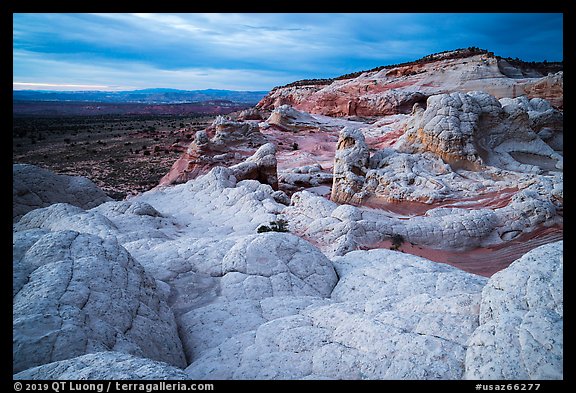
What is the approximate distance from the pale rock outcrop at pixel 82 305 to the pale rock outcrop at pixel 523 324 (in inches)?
114

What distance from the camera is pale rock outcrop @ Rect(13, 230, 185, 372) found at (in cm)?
288

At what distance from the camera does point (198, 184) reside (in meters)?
15.8

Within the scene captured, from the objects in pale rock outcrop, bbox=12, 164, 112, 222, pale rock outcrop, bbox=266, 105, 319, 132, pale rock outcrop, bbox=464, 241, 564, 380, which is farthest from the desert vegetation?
pale rock outcrop, bbox=464, 241, 564, 380

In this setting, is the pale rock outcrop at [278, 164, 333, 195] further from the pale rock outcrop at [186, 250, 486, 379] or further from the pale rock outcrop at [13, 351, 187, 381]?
the pale rock outcrop at [13, 351, 187, 381]

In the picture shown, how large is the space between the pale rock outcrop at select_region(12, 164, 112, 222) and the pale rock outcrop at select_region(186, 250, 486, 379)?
1030 centimetres

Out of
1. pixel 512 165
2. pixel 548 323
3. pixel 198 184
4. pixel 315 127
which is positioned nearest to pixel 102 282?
pixel 548 323

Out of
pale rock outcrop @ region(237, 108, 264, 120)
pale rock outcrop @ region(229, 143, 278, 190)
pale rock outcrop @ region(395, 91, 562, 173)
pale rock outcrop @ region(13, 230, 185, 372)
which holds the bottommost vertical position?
pale rock outcrop @ region(13, 230, 185, 372)

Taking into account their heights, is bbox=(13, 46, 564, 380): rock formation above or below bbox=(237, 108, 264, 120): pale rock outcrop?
below

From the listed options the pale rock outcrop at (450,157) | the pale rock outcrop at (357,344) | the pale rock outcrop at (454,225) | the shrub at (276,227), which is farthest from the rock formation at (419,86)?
the pale rock outcrop at (357,344)

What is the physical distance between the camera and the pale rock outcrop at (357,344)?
2688 mm

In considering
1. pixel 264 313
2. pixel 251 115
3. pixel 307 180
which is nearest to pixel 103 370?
pixel 264 313

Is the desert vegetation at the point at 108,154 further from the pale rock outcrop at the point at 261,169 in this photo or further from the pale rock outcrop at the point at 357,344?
the pale rock outcrop at the point at 357,344

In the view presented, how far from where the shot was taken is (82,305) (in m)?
3.41

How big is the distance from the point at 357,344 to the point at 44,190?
13032mm
